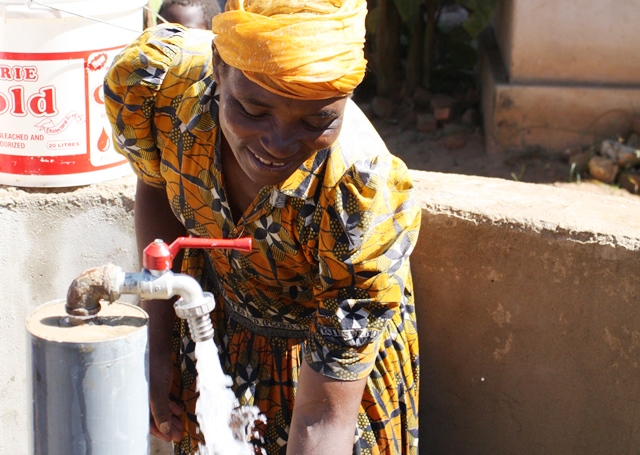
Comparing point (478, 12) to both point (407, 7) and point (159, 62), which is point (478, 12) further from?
point (159, 62)

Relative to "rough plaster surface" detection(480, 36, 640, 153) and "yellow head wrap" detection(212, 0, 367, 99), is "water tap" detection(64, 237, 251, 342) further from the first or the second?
"rough plaster surface" detection(480, 36, 640, 153)

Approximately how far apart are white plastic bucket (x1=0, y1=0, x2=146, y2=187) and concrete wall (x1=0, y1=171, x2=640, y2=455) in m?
0.09

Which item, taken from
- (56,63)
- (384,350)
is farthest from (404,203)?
(56,63)

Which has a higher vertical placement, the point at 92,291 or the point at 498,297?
the point at 92,291

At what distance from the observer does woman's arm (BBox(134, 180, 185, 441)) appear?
2.16 metres

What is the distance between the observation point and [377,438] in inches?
81.3

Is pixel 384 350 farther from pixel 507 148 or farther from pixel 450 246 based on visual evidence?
pixel 507 148

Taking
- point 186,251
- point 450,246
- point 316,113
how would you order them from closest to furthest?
point 316,113 < point 186,251 < point 450,246

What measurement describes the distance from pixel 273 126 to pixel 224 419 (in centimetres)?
72

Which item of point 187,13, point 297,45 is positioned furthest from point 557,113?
point 297,45

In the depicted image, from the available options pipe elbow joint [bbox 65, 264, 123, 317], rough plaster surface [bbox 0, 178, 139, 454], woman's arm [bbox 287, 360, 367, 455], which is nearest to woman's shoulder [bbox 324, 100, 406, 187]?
woman's arm [bbox 287, 360, 367, 455]

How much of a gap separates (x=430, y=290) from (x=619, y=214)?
0.48 metres

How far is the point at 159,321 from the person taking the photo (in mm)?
2197

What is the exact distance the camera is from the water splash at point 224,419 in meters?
1.99
